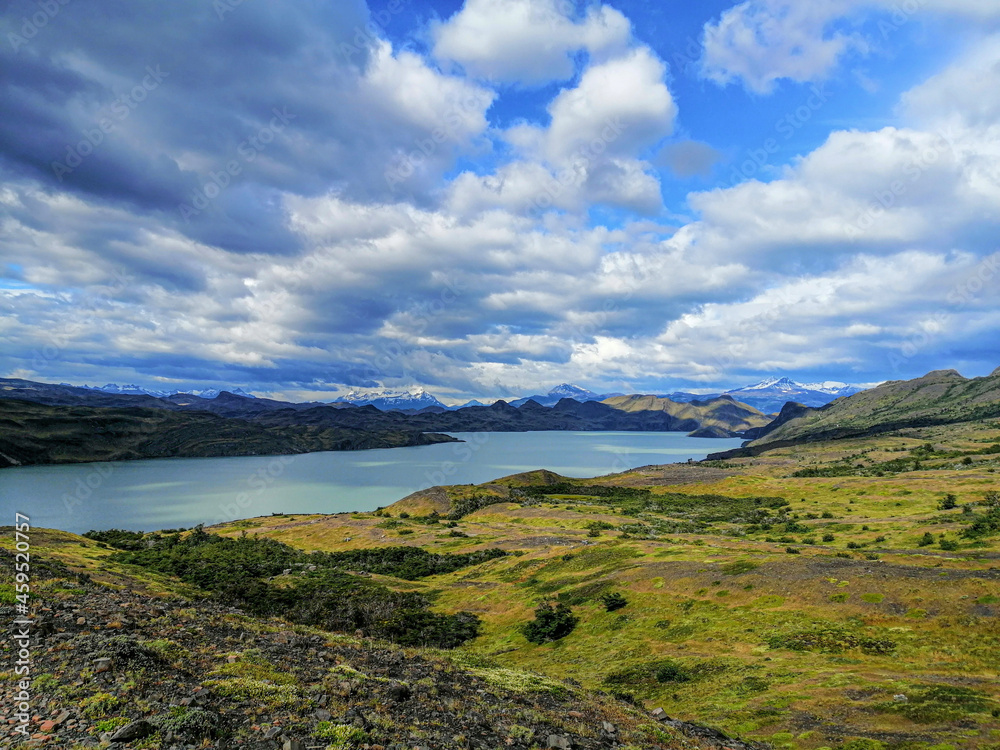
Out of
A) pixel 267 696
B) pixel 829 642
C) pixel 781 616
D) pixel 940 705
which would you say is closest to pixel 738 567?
pixel 781 616

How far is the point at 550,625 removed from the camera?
35.8m

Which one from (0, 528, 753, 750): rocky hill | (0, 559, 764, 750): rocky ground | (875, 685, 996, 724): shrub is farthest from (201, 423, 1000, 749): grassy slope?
(0, 559, 764, 750): rocky ground

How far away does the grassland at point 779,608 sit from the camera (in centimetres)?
1906

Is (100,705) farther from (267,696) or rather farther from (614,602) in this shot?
(614,602)

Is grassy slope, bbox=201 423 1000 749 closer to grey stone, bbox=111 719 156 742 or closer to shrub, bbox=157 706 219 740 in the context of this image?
shrub, bbox=157 706 219 740

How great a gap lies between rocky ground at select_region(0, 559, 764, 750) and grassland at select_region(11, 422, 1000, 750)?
5.60 m

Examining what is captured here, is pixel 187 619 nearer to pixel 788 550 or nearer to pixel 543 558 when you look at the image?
pixel 543 558

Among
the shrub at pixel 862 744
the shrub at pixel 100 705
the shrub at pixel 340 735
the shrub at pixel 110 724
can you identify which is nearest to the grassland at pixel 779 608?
the shrub at pixel 862 744

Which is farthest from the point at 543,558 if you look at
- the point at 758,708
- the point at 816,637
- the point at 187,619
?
the point at 187,619

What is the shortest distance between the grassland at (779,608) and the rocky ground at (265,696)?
18.4 feet

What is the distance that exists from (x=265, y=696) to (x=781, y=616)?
2901 centimetres

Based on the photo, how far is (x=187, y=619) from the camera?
69.8 ft

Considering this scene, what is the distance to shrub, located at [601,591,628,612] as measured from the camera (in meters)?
36.8

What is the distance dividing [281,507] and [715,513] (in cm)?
11192
